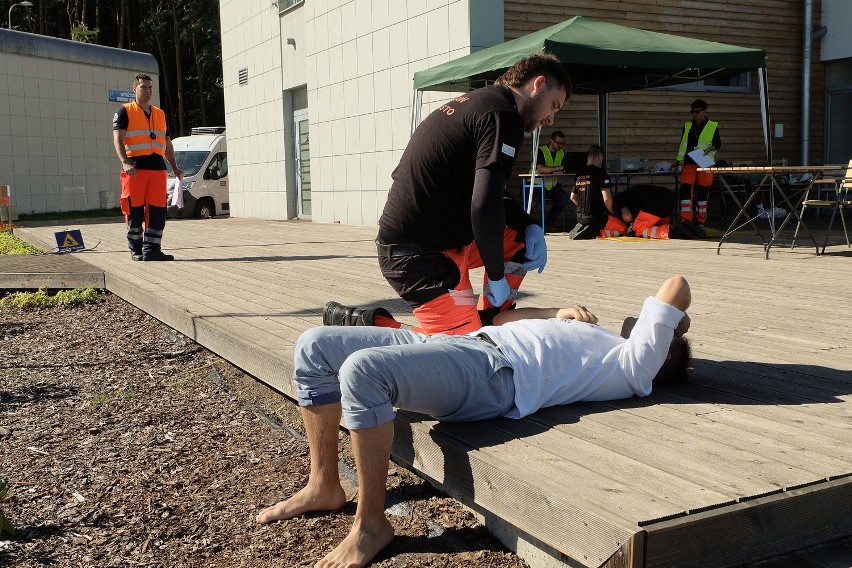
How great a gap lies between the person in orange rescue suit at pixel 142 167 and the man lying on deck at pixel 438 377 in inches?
259

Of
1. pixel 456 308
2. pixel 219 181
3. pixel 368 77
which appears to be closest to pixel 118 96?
pixel 219 181

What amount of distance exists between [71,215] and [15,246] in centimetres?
1202

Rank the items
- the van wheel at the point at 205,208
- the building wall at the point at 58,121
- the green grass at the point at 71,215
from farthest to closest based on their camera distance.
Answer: the building wall at the point at 58,121
the van wheel at the point at 205,208
the green grass at the point at 71,215

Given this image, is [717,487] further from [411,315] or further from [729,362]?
[411,315]

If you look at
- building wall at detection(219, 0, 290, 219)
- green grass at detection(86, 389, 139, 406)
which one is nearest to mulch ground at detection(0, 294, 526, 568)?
green grass at detection(86, 389, 139, 406)

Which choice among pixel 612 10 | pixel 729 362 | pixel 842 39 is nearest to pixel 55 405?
pixel 729 362

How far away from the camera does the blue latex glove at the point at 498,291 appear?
356 cm

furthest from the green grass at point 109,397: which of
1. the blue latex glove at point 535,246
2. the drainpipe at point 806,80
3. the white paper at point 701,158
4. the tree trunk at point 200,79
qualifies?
the tree trunk at point 200,79

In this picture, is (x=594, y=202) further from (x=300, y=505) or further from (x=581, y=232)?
(x=300, y=505)

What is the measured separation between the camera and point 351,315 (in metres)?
3.75

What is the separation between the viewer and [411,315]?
5.16 meters

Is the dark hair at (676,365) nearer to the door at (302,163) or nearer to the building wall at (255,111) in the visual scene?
the door at (302,163)

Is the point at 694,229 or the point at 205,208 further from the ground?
the point at 205,208

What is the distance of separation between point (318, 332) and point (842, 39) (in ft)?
48.0
